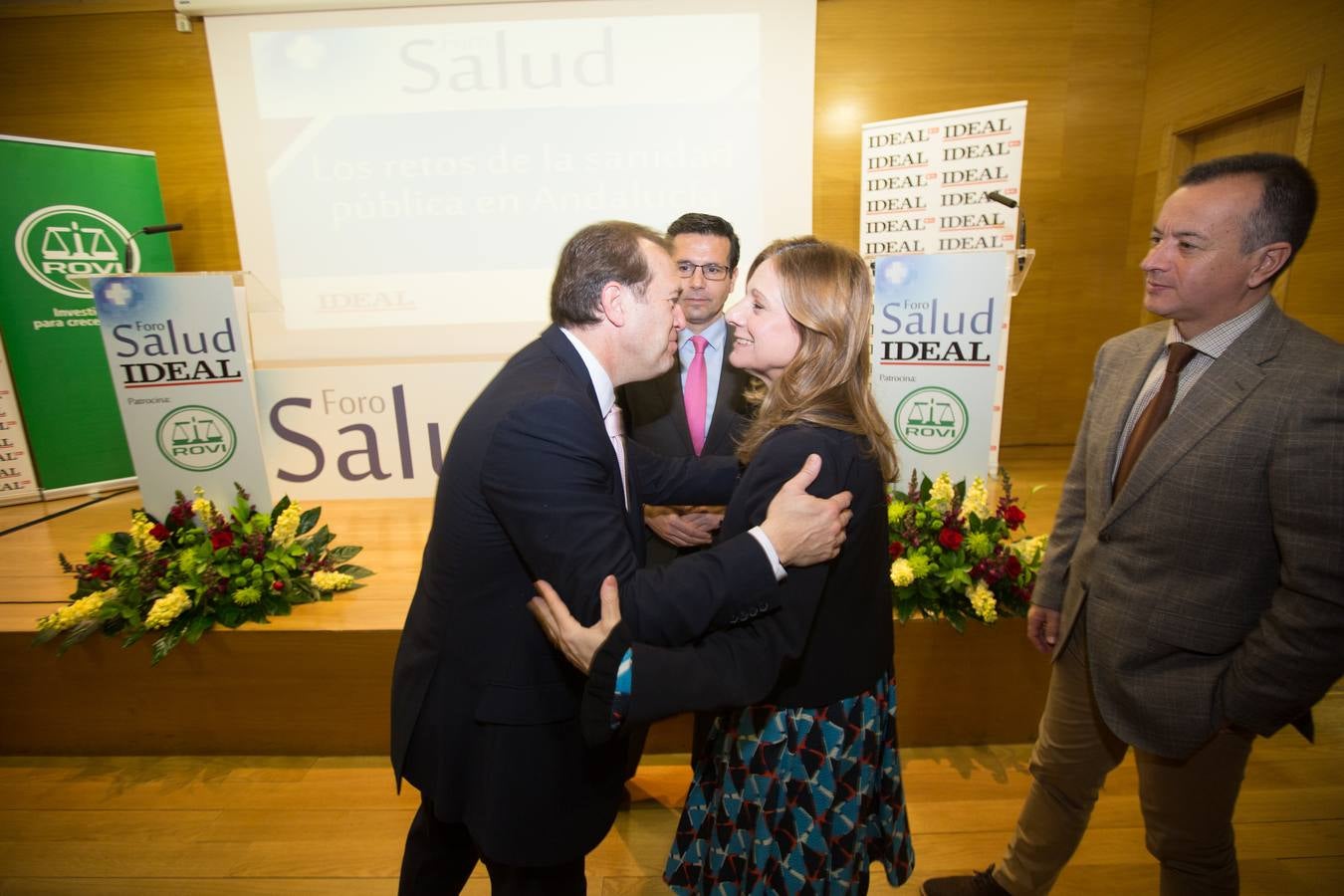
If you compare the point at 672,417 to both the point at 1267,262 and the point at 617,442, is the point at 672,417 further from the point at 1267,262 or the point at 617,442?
the point at 1267,262

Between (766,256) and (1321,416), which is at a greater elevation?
(766,256)

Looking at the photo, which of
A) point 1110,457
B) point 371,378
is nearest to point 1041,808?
point 1110,457

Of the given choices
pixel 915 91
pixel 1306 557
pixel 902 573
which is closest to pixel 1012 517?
pixel 902 573

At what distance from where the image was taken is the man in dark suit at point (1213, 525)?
110cm

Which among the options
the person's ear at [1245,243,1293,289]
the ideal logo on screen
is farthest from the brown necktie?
the ideal logo on screen

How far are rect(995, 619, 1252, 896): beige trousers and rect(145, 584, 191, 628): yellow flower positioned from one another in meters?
2.64

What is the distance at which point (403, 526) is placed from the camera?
11.9 ft

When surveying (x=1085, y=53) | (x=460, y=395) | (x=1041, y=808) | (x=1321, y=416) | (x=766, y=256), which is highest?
(x=1085, y=53)

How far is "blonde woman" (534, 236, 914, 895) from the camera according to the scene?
1086mm

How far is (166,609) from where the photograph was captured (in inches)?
88.7

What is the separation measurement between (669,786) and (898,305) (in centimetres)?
202

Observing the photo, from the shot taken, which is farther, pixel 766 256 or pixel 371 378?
pixel 371 378

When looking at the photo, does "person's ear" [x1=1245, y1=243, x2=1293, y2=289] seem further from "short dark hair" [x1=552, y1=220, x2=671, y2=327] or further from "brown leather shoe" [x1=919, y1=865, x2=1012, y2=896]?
"brown leather shoe" [x1=919, y1=865, x2=1012, y2=896]

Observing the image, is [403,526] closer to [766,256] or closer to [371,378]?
[371,378]
